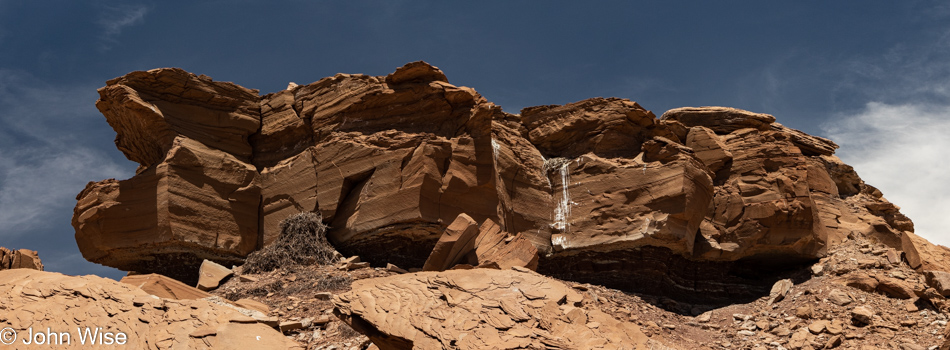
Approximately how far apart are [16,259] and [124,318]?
7.64m

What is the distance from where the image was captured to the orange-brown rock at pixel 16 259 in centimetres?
1587

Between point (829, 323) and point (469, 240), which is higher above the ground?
point (469, 240)

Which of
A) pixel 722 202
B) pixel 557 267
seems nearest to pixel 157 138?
pixel 557 267

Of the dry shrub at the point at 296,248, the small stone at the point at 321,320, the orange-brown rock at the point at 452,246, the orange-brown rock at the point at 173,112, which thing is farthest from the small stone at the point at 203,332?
the orange-brown rock at the point at 173,112

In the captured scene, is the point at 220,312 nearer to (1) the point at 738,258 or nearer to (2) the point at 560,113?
(2) the point at 560,113

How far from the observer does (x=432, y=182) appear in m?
16.7

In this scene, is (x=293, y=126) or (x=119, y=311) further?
(x=293, y=126)

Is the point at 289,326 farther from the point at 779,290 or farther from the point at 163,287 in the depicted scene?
the point at 779,290

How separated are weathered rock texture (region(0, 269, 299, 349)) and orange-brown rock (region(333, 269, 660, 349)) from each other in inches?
44.3

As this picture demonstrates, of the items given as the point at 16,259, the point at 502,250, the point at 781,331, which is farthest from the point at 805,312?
the point at 16,259

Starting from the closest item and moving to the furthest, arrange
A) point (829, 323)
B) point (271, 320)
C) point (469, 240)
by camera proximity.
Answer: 1. point (271, 320)
2. point (469, 240)
3. point (829, 323)

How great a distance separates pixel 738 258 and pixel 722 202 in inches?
56.7

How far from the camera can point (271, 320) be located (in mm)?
11023

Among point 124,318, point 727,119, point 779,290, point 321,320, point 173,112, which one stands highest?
point 727,119
